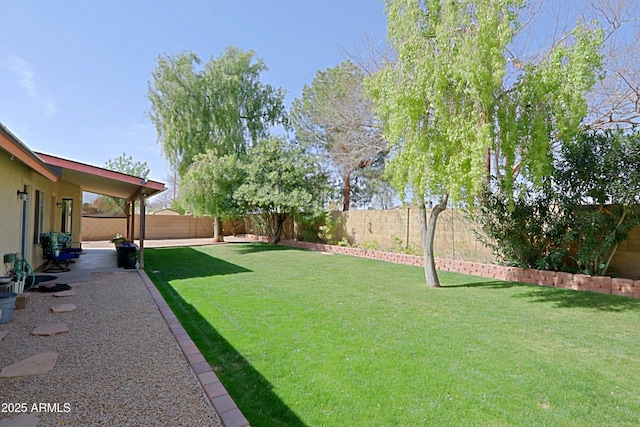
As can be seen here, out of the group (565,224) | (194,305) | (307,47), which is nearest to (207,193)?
(307,47)

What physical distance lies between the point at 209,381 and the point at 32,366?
207 cm

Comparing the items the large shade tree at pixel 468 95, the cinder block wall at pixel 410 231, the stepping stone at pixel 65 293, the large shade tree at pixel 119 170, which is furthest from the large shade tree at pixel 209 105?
the large shade tree at pixel 468 95

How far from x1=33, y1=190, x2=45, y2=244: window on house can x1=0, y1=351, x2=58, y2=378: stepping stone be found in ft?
23.4

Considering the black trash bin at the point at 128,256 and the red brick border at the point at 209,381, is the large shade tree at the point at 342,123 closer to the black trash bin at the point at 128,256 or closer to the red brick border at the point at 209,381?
the black trash bin at the point at 128,256

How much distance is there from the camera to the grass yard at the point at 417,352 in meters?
2.83

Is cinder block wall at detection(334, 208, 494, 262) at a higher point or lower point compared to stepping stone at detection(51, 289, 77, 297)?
higher

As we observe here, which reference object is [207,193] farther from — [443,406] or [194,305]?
[443,406]

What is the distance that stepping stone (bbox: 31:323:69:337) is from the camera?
4542 millimetres

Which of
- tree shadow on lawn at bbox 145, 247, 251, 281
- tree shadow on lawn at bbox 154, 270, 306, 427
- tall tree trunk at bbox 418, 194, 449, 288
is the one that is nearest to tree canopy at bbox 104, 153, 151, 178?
tree shadow on lawn at bbox 145, 247, 251, 281

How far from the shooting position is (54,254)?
370 inches

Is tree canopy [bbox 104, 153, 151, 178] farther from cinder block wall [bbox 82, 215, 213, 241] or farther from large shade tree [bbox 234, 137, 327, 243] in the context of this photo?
large shade tree [bbox 234, 137, 327, 243]

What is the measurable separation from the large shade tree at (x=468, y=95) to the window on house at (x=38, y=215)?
31.9ft

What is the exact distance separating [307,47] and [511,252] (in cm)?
1211

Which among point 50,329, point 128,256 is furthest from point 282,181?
point 50,329
